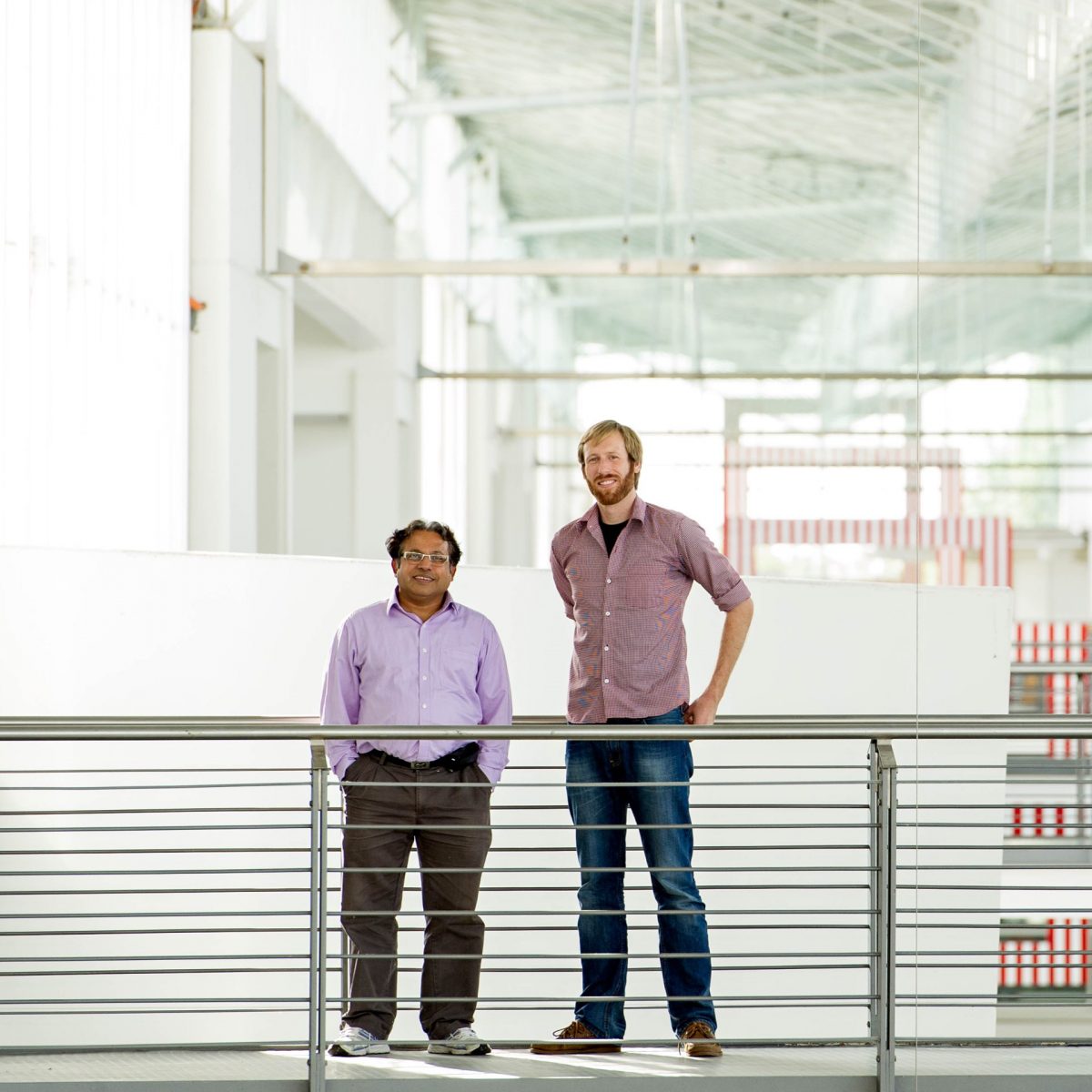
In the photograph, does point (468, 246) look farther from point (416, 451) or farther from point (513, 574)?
point (513, 574)

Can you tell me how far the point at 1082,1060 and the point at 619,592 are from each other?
1515 millimetres

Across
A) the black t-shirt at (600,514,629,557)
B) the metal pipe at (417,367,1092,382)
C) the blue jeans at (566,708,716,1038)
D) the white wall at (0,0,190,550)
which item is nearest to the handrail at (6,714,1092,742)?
the blue jeans at (566,708,716,1038)

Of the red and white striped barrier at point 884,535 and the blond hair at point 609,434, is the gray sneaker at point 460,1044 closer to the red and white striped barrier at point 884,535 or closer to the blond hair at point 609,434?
the blond hair at point 609,434

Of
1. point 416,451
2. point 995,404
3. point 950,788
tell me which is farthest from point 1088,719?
point 995,404

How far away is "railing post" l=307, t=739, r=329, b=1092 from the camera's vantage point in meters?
3.58

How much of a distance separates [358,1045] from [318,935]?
32 centimetres

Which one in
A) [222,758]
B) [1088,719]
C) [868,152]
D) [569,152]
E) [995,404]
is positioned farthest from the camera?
[995,404]

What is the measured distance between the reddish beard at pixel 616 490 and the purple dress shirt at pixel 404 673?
0.42 meters

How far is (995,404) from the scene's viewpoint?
2106 cm

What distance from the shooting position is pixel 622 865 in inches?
150

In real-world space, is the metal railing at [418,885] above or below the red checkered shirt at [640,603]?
below

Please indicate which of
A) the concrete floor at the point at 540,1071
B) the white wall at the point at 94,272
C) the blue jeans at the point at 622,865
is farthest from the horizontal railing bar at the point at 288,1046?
the white wall at the point at 94,272

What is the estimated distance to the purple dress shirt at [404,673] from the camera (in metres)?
3.88

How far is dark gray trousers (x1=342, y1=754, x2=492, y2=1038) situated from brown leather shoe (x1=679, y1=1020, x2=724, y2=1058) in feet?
1.64
